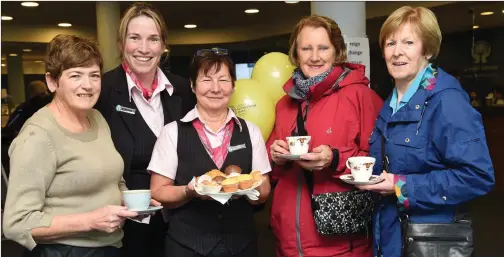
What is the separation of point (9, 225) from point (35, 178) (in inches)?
7.7

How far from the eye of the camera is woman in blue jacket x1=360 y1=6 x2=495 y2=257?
6.67ft

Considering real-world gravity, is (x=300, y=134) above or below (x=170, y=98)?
below

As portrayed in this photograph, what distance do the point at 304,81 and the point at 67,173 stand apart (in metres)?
1.12

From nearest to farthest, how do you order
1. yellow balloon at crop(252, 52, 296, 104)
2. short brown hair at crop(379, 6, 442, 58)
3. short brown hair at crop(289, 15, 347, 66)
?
short brown hair at crop(379, 6, 442, 58) → short brown hair at crop(289, 15, 347, 66) → yellow balloon at crop(252, 52, 296, 104)

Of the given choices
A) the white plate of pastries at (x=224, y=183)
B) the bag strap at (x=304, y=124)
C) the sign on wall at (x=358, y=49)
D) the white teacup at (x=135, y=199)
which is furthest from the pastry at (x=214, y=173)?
the sign on wall at (x=358, y=49)

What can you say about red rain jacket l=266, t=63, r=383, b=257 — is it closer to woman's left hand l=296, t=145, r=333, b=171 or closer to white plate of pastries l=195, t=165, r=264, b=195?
woman's left hand l=296, t=145, r=333, b=171

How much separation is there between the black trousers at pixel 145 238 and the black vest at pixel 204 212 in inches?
11.9

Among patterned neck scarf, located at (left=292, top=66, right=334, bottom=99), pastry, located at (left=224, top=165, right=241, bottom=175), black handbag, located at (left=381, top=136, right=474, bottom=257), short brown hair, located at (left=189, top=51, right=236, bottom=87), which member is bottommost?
black handbag, located at (left=381, top=136, right=474, bottom=257)

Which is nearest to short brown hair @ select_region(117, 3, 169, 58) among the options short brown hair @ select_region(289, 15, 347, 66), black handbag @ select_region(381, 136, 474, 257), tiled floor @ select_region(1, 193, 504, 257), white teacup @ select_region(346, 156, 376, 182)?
short brown hair @ select_region(289, 15, 347, 66)

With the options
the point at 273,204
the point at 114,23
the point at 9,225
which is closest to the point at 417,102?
the point at 273,204

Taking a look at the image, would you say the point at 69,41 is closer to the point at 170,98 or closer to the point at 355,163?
the point at 170,98

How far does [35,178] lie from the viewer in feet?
6.38

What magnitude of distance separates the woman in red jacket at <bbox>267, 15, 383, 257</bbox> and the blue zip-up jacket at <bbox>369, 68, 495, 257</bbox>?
247mm

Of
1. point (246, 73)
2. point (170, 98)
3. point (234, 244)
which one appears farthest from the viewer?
point (246, 73)
